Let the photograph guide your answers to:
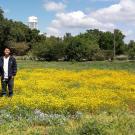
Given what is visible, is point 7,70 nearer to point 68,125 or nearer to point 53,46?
point 68,125

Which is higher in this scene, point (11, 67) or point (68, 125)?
point (11, 67)

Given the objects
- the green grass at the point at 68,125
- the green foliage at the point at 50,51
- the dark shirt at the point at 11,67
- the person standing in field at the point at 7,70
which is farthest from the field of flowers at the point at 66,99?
the green foliage at the point at 50,51

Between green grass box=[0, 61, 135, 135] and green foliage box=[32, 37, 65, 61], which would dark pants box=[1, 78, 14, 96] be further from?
green foliage box=[32, 37, 65, 61]

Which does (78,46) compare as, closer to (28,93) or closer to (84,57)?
(84,57)

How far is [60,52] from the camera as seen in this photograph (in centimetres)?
9962

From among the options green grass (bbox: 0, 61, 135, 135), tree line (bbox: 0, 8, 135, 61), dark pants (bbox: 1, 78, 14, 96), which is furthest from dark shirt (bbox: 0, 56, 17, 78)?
tree line (bbox: 0, 8, 135, 61)

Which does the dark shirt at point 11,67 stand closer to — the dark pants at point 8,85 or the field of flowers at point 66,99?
the dark pants at point 8,85

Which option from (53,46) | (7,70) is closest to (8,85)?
(7,70)

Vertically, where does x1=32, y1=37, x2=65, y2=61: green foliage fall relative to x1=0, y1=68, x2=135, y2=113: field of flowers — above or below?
above

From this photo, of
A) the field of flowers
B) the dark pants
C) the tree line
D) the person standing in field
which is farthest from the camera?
the tree line

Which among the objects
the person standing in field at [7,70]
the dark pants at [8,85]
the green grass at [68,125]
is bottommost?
the green grass at [68,125]

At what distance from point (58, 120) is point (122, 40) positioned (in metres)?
147

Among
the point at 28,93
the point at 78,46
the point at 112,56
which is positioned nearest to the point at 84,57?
the point at 78,46

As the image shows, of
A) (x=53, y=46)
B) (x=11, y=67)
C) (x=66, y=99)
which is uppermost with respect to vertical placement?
(x=53, y=46)
